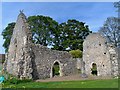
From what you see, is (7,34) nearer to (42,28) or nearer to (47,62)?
(42,28)

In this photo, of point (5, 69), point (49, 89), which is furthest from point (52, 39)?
point (49, 89)

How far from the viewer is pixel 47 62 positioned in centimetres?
2920

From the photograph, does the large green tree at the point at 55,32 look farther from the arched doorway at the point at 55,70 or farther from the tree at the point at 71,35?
the arched doorway at the point at 55,70

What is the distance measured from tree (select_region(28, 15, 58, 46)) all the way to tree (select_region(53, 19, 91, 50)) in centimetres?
190

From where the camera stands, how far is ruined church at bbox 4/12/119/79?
2611cm

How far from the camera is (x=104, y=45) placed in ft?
104

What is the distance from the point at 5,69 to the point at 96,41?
36.6 ft

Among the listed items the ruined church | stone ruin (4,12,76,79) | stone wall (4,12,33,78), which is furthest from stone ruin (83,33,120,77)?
stone wall (4,12,33,78)

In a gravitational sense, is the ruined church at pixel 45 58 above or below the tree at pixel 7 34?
below

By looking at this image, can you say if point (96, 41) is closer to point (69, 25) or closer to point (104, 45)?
point (104, 45)

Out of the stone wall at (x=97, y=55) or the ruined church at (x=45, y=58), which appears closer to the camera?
the ruined church at (x=45, y=58)

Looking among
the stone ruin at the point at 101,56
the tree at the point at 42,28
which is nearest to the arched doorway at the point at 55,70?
the stone ruin at the point at 101,56

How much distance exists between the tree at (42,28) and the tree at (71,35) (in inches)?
74.8

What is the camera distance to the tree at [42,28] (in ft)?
174
